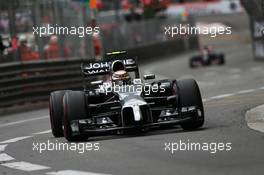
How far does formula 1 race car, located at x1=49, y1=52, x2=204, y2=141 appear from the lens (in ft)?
46.5

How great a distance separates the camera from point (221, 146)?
12305mm

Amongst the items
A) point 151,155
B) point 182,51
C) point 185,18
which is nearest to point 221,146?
point 151,155

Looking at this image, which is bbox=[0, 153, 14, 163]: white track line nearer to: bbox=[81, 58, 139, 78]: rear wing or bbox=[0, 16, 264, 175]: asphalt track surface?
bbox=[0, 16, 264, 175]: asphalt track surface

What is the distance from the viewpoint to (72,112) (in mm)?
14242

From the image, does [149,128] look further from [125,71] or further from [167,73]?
[167,73]

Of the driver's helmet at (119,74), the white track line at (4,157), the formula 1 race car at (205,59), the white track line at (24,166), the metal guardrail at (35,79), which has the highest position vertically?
the driver's helmet at (119,74)

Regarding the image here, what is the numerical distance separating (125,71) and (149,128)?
4.64 feet

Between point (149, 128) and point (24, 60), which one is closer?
point (149, 128)

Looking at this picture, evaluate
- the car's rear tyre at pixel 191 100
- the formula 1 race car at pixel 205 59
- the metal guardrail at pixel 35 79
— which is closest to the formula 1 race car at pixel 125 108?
the car's rear tyre at pixel 191 100

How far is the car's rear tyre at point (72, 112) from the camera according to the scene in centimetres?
1423

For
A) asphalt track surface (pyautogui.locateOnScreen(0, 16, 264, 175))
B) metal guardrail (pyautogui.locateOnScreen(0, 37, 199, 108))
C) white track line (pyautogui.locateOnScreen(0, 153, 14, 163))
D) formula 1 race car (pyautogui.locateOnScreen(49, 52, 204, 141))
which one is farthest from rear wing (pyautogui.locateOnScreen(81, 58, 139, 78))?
metal guardrail (pyautogui.locateOnScreen(0, 37, 199, 108))

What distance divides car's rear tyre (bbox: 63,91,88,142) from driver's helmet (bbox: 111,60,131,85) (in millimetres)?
1020

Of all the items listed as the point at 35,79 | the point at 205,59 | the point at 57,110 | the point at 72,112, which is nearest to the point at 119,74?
the point at 57,110

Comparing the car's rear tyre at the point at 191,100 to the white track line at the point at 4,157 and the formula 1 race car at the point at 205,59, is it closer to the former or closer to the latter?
the white track line at the point at 4,157
